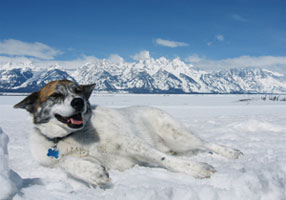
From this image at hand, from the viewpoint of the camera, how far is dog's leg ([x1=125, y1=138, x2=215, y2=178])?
12.8 ft

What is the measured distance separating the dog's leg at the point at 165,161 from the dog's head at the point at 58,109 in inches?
36.7

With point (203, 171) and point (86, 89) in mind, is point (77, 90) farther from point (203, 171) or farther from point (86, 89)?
point (203, 171)

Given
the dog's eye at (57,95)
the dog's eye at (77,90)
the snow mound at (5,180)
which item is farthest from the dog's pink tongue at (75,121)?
the snow mound at (5,180)

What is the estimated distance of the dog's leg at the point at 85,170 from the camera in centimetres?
356

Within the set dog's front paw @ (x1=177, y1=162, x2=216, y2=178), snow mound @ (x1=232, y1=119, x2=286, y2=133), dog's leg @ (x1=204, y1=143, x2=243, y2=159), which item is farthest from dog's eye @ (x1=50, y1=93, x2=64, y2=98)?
snow mound @ (x1=232, y1=119, x2=286, y2=133)

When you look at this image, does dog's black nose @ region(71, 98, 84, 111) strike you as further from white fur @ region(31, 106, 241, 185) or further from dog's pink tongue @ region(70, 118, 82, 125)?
white fur @ region(31, 106, 241, 185)

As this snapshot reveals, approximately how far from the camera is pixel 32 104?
4.67m

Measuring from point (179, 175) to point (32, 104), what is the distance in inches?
110

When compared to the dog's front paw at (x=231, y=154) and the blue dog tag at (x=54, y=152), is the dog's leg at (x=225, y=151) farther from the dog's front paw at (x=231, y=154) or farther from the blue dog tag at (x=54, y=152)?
the blue dog tag at (x=54, y=152)

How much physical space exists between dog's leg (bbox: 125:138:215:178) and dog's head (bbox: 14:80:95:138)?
0.93m

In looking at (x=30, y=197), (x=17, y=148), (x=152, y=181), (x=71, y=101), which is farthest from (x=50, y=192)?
(x=17, y=148)

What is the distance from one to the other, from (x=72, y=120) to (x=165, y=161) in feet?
5.45

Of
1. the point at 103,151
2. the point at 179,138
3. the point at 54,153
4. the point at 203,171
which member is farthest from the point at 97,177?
the point at 179,138

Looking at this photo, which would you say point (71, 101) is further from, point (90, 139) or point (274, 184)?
point (274, 184)
